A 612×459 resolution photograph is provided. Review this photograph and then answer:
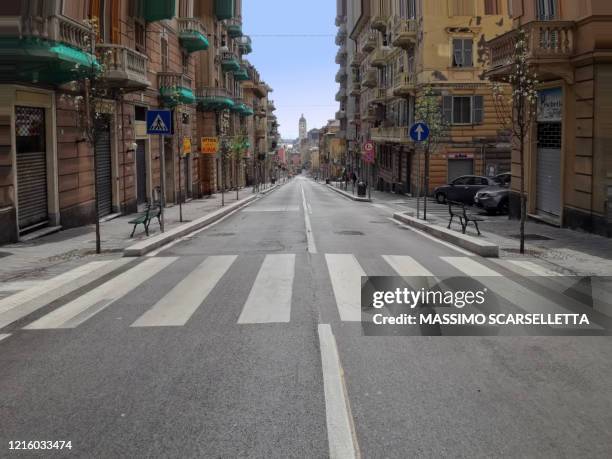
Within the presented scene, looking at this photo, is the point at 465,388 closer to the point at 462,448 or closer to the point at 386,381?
the point at 386,381

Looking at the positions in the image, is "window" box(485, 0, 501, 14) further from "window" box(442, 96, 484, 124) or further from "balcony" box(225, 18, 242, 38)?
"balcony" box(225, 18, 242, 38)

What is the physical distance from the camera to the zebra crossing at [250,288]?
7953 millimetres

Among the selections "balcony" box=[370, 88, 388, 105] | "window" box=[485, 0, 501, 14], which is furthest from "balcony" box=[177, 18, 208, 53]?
"balcony" box=[370, 88, 388, 105]

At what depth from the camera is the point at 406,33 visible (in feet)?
138

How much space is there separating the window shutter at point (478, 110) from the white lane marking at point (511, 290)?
29143mm

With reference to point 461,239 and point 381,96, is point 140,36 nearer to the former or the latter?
point 461,239

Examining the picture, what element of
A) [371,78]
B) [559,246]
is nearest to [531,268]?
[559,246]

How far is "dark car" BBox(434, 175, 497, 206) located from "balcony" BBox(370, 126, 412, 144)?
396 inches

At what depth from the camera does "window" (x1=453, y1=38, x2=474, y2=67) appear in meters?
39.6

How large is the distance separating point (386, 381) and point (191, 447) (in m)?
1.90

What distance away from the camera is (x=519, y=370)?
19.1ft

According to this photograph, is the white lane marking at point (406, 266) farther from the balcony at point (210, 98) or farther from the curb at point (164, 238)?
the balcony at point (210, 98)

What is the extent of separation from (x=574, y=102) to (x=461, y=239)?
20.0ft

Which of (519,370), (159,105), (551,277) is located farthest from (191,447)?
(159,105)
